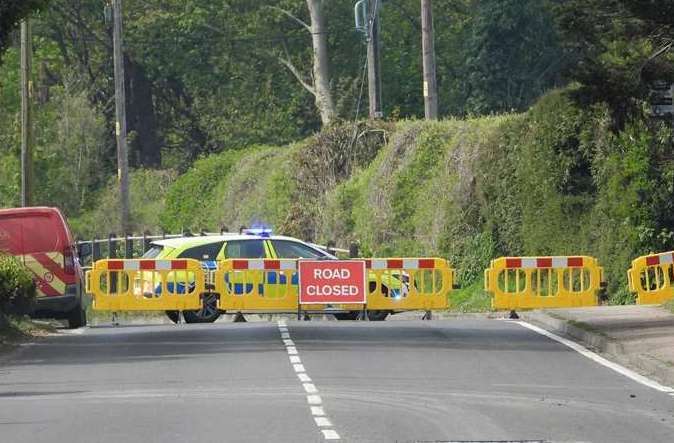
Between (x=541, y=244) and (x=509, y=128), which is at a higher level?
(x=509, y=128)

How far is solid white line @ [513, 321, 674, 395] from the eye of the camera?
680 inches

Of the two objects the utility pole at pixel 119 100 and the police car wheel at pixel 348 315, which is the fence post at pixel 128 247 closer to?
the utility pole at pixel 119 100

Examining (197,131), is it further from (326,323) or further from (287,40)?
(326,323)

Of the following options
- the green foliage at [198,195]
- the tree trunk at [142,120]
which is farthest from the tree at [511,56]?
the tree trunk at [142,120]

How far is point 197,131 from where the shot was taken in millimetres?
77500

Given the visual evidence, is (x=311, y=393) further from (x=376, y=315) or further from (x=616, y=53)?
(x=376, y=315)

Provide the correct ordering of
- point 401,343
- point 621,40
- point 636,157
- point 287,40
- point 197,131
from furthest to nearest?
point 197,131 < point 287,40 < point 636,157 < point 621,40 < point 401,343

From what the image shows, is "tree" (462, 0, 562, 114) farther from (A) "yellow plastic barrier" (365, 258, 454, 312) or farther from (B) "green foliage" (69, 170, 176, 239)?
(A) "yellow plastic barrier" (365, 258, 454, 312)

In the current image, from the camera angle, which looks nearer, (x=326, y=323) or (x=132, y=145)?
(x=326, y=323)

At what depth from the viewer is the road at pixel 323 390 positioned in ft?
45.4

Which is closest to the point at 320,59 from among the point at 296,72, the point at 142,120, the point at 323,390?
the point at 296,72

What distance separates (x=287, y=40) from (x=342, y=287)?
4349 centimetres

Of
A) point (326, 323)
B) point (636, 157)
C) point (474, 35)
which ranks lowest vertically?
point (326, 323)

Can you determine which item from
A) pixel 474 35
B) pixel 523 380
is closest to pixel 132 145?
pixel 474 35
